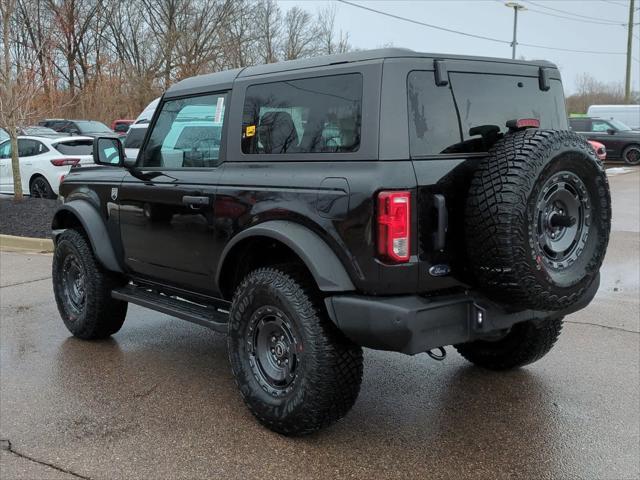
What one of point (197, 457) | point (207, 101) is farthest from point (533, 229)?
Answer: point (207, 101)

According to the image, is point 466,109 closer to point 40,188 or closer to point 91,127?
point 40,188

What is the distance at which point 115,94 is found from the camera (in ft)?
96.3

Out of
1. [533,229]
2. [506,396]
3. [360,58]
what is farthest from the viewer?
[506,396]

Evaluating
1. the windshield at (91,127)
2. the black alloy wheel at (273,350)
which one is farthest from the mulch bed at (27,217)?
the windshield at (91,127)

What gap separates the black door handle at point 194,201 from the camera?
3.97 meters

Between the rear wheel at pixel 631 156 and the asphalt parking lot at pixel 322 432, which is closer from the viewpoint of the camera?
the asphalt parking lot at pixel 322 432

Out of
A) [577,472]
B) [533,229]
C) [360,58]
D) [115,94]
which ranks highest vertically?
[115,94]

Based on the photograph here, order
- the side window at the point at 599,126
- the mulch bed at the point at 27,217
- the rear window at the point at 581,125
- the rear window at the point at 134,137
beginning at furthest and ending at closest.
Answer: the rear window at the point at 581,125 < the side window at the point at 599,126 < the rear window at the point at 134,137 < the mulch bed at the point at 27,217

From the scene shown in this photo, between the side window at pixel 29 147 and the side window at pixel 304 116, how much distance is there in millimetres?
10492

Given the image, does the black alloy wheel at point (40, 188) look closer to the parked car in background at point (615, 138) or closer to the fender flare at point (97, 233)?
the fender flare at point (97, 233)

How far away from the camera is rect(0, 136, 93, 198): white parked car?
12734mm

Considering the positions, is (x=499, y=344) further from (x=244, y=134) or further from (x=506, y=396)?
(x=244, y=134)

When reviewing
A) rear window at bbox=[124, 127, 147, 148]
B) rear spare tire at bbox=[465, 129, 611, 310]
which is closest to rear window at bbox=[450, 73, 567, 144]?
rear spare tire at bbox=[465, 129, 611, 310]

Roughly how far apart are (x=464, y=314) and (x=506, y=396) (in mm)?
1200
